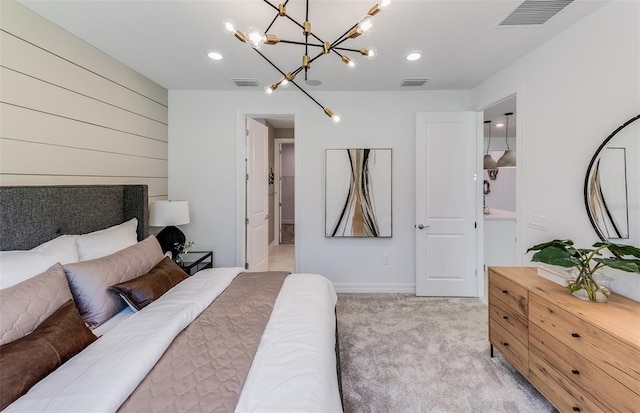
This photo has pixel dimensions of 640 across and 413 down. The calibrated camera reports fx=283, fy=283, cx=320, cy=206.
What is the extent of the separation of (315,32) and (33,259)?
2.31m

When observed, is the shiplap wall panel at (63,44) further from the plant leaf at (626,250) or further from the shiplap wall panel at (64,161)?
the plant leaf at (626,250)

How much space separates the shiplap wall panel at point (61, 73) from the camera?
1.78 metres

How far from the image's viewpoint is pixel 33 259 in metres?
1.53

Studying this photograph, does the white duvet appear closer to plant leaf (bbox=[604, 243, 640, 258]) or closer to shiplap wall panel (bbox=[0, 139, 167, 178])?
shiplap wall panel (bbox=[0, 139, 167, 178])

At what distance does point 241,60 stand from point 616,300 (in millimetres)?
3271

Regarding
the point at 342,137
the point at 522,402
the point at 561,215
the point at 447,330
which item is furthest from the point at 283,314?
the point at 342,137

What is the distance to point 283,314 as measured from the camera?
1.60 meters

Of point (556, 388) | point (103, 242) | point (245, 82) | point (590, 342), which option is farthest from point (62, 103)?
point (556, 388)

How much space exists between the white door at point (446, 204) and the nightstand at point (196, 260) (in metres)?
2.53

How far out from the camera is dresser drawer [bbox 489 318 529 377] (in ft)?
6.09

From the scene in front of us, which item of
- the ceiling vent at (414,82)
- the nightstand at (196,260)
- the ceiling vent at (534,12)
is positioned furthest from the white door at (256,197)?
the ceiling vent at (534,12)

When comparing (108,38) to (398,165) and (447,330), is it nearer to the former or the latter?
Answer: (398,165)

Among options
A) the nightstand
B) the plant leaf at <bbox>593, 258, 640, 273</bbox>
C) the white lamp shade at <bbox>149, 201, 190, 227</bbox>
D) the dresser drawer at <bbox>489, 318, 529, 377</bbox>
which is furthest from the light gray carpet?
the white lamp shade at <bbox>149, 201, 190, 227</bbox>

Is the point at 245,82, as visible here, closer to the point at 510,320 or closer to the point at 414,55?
the point at 414,55
